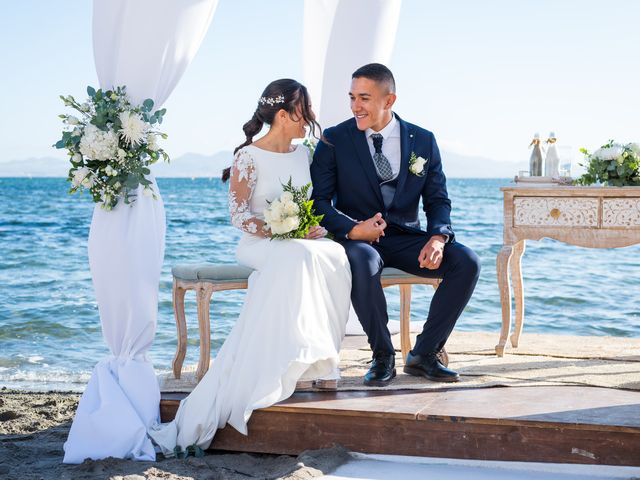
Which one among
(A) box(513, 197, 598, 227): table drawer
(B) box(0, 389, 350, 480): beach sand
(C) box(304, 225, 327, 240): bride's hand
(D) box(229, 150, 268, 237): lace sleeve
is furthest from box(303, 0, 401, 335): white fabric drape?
(B) box(0, 389, 350, 480): beach sand

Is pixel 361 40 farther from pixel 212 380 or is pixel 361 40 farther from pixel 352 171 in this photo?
pixel 212 380

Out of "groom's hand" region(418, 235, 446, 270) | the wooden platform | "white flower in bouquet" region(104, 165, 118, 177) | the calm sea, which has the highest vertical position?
"white flower in bouquet" region(104, 165, 118, 177)

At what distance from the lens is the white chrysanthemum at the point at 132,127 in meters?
3.77

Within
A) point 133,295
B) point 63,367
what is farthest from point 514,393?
point 63,367

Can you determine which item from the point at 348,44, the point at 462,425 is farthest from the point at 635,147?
the point at 462,425

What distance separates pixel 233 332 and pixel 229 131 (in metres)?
29.1

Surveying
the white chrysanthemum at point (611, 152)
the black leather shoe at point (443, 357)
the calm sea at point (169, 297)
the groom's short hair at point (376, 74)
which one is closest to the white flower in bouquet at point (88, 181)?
the groom's short hair at point (376, 74)

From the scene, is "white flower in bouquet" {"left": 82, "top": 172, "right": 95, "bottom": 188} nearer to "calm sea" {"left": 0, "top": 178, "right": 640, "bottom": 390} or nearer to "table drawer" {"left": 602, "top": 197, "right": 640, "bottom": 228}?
"calm sea" {"left": 0, "top": 178, "right": 640, "bottom": 390}

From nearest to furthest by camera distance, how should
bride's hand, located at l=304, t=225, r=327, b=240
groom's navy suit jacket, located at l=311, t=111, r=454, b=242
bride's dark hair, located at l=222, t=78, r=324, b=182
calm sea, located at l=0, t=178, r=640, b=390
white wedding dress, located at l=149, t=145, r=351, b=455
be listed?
white wedding dress, located at l=149, t=145, r=351, b=455, bride's hand, located at l=304, t=225, r=327, b=240, bride's dark hair, located at l=222, t=78, r=324, b=182, groom's navy suit jacket, located at l=311, t=111, r=454, b=242, calm sea, located at l=0, t=178, r=640, b=390

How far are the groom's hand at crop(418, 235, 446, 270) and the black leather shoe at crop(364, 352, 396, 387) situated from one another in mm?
434

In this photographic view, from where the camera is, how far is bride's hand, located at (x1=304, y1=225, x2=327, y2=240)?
4.00 m

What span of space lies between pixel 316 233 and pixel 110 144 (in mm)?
948

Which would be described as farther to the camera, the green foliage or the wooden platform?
the green foliage

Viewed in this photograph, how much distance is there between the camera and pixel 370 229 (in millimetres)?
4070
